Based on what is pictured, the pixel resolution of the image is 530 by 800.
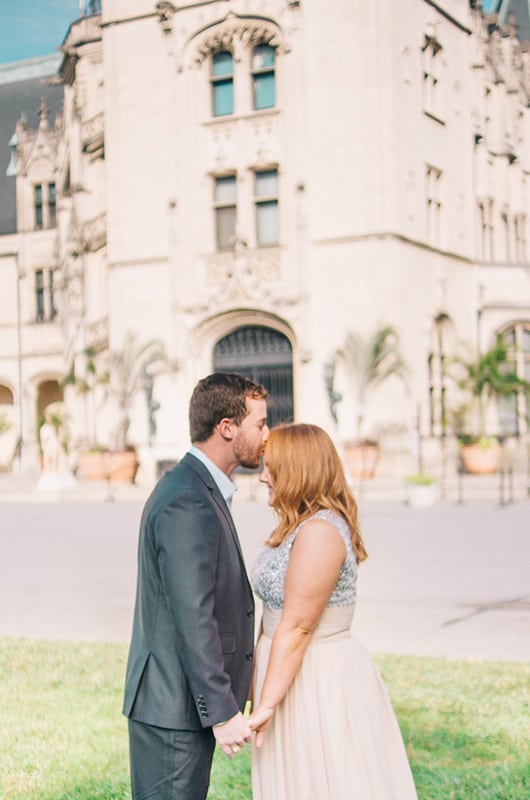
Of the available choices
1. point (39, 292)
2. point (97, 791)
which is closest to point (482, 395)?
point (39, 292)

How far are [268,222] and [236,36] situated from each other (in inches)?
188

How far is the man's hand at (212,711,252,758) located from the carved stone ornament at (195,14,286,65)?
25600 mm

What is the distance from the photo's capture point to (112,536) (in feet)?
50.8

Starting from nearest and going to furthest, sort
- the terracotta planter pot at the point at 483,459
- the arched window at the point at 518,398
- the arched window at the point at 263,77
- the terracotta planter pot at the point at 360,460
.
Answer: the terracotta planter pot at the point at 360,460 < the terracotta planter pot at the point at 483,459 < the arched window at the point at 263,77 < the arched window at the point at 518,398

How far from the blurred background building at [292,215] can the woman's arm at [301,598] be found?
19.4 metres

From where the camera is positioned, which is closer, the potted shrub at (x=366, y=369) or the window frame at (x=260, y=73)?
the potted shrub at (x=366, y=369)

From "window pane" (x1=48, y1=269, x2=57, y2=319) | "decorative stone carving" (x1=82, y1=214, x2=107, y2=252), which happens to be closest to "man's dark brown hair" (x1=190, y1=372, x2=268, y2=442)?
"decorative stone carving" (x1=82, y1=214, x2=107, y2=252)

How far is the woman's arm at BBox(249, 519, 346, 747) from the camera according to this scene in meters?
3.33

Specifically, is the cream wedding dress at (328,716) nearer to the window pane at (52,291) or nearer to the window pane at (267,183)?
the window pane at (267,183)

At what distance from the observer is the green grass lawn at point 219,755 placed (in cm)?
488

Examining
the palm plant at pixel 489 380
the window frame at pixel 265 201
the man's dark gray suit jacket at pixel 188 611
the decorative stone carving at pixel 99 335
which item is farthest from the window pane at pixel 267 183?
the man's dark gray suit jacket at pixel 188 611

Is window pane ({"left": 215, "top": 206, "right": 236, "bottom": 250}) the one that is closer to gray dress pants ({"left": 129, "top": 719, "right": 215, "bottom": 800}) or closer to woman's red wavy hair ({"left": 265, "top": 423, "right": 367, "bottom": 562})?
woman's red wavy hair ({"left": 265, "top": 423, "right": 367, "bottom": 562})

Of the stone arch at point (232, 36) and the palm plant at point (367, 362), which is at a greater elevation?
the stone arch at point (232, 36)

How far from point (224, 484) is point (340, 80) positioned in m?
24.5
